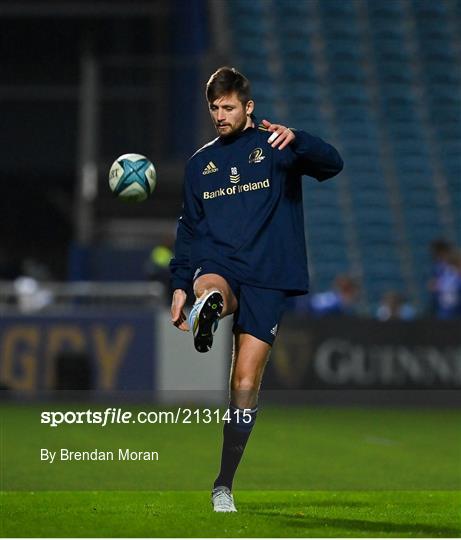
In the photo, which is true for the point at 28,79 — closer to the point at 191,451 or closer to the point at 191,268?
the point at 191,451

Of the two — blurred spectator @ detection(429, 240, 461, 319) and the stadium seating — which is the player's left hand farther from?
the stadium seating

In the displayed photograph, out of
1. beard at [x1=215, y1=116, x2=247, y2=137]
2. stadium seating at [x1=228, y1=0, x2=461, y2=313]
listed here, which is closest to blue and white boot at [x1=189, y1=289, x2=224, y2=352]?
beard at [x1=215, y1=116, x2=247, y2=137]

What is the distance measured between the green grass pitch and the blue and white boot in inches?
34.6

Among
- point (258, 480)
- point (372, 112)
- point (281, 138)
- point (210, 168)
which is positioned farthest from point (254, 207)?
point (372, 112)

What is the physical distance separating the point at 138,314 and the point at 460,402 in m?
4.00

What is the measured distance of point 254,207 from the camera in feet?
22.5

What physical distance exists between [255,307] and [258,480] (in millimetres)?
2406

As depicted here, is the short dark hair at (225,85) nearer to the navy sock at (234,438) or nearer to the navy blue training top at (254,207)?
the navy blue training top at (254,207)

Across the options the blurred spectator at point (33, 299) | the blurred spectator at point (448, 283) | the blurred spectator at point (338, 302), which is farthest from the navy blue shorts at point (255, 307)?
the blurred spectator at point (448, 283)

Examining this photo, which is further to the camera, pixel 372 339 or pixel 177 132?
pixel 177 132

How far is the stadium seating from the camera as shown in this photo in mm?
23703

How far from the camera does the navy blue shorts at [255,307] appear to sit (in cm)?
679

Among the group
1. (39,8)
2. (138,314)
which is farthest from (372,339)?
(39,8)

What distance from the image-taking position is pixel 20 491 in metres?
8.01
